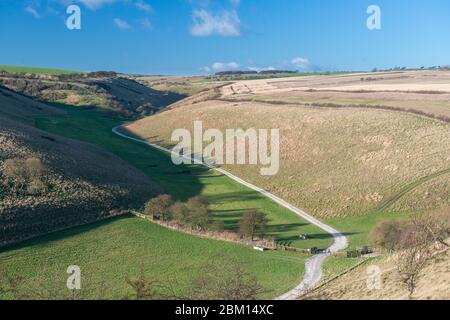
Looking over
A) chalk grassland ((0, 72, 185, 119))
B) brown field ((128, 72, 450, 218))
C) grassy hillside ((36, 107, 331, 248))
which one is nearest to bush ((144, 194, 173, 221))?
grassy hillside ((36, 107, 331, 248))

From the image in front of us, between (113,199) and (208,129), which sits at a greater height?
(208,129)

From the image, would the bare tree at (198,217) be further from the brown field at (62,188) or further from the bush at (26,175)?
the bush at (26,175)

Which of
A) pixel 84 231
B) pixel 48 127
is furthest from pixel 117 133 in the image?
pixel 84 231

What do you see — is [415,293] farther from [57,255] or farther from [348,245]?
[57,255]

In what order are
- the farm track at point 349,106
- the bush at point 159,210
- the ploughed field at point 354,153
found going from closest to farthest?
the bush at point 159,210, the ploughed field at point 354,153, the farm track at point 349,106

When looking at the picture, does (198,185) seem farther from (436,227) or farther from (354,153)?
(436,227)

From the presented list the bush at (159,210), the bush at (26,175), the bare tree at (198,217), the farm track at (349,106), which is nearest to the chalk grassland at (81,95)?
the farm track at (349,106)

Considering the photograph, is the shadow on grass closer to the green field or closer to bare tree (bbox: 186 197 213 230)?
the green field
